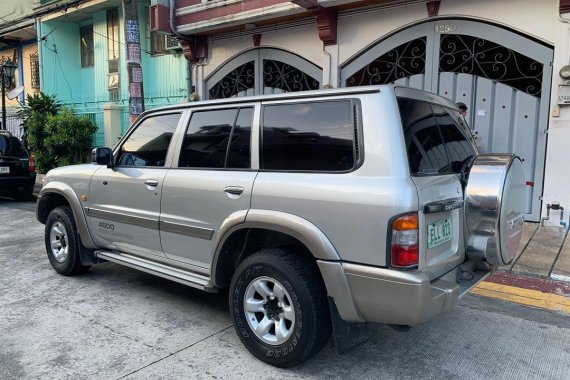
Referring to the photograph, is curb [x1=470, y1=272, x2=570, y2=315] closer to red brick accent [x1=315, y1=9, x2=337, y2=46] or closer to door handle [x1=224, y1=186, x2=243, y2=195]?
door handle [x1=224, y1=186, x2=243, y2=195]

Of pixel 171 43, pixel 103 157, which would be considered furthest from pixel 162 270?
pixel 171 43

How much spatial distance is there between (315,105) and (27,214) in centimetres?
805

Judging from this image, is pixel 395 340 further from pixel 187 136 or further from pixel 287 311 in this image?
pixel 187 136

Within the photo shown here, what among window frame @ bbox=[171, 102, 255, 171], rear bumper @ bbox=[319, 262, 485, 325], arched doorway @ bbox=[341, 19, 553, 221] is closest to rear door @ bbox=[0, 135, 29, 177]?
window frame @ bbox=[171, 102, 255, 171]

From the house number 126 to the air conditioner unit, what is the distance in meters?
6.96

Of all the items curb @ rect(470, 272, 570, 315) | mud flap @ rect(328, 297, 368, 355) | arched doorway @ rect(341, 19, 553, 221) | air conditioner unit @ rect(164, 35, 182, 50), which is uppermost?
air conditioner unit @ rect(164, 35, 182, 50)

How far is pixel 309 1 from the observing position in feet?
28.2

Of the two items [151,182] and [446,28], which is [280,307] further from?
[446,28]

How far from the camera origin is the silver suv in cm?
275

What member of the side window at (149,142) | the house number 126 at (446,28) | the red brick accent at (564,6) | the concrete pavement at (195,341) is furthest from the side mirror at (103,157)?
the red brick accent at (564,6)

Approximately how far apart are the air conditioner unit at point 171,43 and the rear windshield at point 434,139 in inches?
402

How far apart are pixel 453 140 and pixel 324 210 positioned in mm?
1329

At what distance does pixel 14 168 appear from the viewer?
33.9 feet

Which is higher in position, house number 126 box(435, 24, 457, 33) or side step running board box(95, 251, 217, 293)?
house number 126 box(435, 24, 457, 33)
